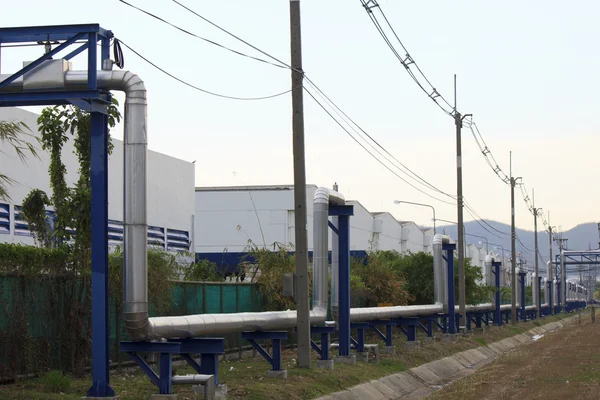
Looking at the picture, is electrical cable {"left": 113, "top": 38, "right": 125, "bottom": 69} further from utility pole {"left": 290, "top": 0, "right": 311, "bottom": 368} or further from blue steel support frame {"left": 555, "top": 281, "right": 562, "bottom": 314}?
blue steel support frame {"left": 555, "top": 281, "right": 562, "bottom": 314}

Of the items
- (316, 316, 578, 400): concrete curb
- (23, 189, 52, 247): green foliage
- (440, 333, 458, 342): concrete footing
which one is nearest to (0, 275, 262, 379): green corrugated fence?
(23, 189, 52, 247): green foliage

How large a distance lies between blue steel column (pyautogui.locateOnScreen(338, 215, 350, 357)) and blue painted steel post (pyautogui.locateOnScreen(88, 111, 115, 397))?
444 inches

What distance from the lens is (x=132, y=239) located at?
15484 millimetres

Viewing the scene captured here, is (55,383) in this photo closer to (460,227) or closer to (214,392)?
(214,392)

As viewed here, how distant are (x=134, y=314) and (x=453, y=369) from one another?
18.8m

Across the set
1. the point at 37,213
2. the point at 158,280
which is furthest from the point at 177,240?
the point at 37,213

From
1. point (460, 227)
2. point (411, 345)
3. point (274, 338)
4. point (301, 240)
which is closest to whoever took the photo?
point (274, 338)

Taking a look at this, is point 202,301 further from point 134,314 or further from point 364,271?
point 364,271

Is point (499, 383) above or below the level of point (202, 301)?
below

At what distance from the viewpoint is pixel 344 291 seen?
26047mm

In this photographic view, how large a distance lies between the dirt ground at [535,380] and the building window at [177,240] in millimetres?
15394

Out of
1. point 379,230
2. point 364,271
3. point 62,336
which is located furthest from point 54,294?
point 379,230

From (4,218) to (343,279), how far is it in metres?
10.7

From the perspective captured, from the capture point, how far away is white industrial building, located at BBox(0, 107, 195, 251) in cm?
3011
